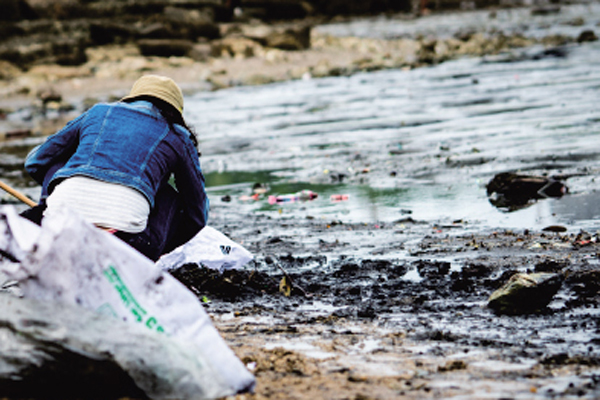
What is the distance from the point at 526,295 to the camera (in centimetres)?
375

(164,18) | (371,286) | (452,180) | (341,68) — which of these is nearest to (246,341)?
(371,286)

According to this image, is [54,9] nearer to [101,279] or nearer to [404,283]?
[404,283]

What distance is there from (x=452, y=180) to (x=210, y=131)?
649 centimetres

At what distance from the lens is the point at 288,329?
3795mm

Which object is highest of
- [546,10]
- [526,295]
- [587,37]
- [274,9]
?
[274,9]

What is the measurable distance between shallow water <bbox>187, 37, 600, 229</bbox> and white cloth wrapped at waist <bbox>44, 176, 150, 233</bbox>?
117 inches

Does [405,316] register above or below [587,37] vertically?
below

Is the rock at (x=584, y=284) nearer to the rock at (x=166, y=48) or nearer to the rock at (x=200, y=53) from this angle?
the rock at (x=200, y=53)

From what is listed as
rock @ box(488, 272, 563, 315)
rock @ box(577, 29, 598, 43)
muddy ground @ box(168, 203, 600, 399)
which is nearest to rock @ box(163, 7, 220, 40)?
rock @ box(577, 29, 598, 43)

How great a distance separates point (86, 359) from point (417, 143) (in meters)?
7.40

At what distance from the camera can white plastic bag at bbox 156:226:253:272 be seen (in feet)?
15.8

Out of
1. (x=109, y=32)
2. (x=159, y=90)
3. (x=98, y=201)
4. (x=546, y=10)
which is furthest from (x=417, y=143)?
(x=546, y=10)

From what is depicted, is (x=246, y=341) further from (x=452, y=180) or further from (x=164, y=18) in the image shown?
(x=164, y=18)

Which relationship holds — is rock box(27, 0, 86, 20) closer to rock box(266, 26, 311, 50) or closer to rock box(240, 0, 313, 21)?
rock box(240, 0, 313, 21)
